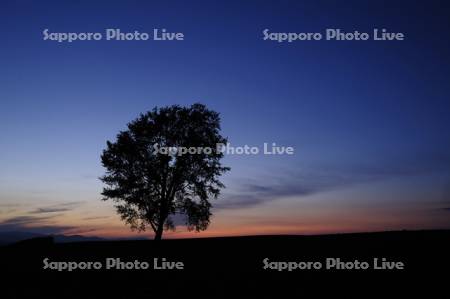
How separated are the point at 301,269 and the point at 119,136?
78.1 feet

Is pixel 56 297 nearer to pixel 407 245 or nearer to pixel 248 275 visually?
pixel 248 275

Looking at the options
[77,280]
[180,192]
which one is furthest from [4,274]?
[180,192]

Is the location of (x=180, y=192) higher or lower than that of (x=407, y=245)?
higher

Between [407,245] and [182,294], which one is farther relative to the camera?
[407,245]

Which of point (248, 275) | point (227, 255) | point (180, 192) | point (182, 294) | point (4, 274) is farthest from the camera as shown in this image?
point (180, 192)

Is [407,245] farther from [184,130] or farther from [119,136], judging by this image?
[119,136]

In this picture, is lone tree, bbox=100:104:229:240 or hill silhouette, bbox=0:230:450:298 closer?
hill silhouette, bbox=0:230:450:298

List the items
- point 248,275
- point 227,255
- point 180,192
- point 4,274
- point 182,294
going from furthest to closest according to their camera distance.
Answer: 1. point 180,192
2. point 227,255
3. point 4,274
4. point 248,275
5. point 182,294

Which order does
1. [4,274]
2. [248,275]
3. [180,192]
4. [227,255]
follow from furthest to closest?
[180,192], [227,255], [4,274], [248,275]

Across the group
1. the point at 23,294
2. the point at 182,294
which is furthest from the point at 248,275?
the point at 23,294

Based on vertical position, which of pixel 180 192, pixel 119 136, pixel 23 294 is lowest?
pixel 23 294

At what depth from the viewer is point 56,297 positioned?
14781 mm

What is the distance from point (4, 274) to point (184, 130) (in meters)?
19.8

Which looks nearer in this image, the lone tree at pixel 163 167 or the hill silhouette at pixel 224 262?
the hill silhouette at pixel 224 262
